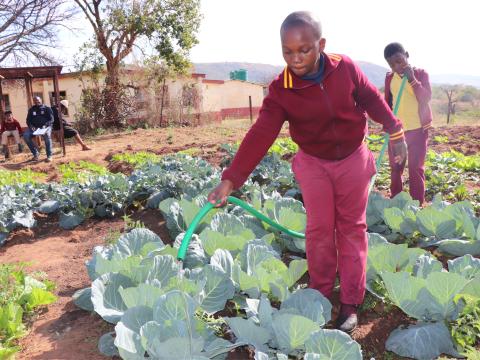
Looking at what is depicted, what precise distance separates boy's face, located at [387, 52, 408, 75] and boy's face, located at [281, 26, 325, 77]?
199 cm

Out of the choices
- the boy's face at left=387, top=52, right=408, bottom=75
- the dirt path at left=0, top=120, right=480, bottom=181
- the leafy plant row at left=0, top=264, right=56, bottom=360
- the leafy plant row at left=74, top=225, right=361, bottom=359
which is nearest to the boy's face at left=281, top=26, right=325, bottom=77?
the leafy plant row at left=74, top=225, right=361, bottom=359

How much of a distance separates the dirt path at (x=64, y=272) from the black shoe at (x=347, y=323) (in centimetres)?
115

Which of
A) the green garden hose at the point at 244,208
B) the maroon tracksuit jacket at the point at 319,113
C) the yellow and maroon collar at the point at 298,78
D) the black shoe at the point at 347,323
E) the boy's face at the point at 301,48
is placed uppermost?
the boy's face at the point at 301,48

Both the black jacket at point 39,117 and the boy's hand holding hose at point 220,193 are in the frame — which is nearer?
the boy's hand holding hose at point 220,193

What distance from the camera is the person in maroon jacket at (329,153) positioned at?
2130 millimetres

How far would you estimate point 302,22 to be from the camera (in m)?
1.91

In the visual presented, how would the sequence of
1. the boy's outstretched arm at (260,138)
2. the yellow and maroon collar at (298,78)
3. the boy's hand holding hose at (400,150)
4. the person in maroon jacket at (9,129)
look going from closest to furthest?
the yellow and maroon collar at (298,78) → the boy's outstretched arm at (260,138) → the boy's hand holding hose at (400,150) → the person in maroon jacket at (9,129)

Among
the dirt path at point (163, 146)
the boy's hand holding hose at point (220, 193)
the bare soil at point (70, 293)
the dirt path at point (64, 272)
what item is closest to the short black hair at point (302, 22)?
the boy's hand holding hose at point (220, 193)

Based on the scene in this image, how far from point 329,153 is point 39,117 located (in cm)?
959

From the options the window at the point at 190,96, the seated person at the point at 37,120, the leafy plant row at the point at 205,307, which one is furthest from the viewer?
the window at the point at 190,96

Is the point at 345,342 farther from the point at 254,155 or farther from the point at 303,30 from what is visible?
the point at 303,30

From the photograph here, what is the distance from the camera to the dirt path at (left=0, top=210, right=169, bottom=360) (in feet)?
7.21

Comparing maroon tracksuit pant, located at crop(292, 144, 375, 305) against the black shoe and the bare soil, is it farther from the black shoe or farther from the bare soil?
the bare soil

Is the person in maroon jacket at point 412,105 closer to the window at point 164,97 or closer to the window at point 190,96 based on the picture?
the window at point 164,97
